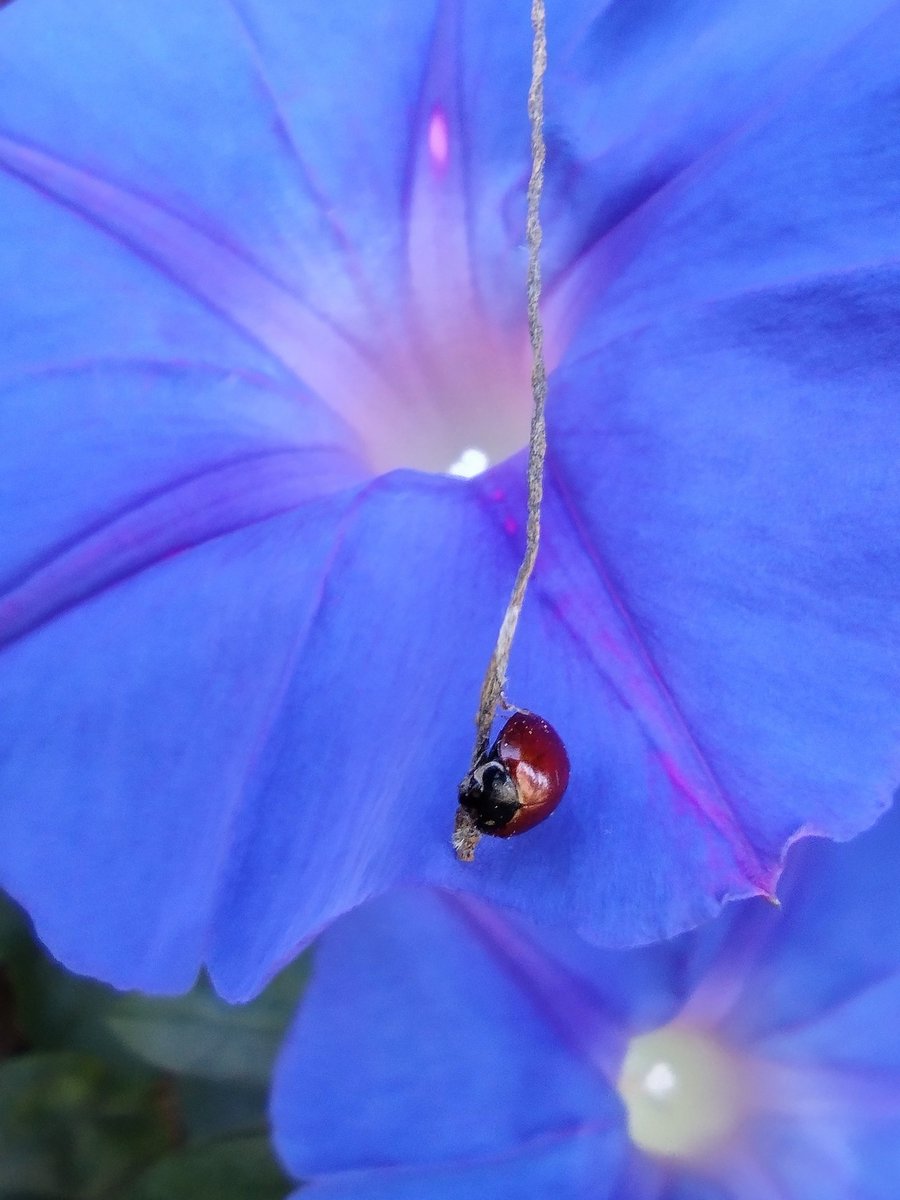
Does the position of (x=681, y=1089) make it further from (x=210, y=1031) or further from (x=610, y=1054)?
(x=210, y=1031)

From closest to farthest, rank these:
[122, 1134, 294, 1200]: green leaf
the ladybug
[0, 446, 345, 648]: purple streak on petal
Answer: the ladybug → [0, 446, 345, 648]: purple streak on petal → [122, 1134, 294, 1200]: green leaf

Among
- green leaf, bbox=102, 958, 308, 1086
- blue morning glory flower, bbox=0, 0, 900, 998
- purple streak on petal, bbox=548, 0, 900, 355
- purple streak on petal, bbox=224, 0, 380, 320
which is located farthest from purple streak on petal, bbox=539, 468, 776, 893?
green leaf, bbox=102, 958, 308, 1086

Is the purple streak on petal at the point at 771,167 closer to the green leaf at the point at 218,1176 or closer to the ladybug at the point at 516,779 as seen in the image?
the ladybug at the point at 516,779

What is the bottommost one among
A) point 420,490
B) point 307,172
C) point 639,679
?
point 639,679

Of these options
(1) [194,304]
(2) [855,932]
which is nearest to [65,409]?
(1) [194,304]

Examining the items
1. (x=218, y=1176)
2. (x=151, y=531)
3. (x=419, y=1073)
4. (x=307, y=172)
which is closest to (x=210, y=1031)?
(x=218, y=1176)

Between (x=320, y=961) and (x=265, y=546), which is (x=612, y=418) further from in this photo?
(x=320, y=961)

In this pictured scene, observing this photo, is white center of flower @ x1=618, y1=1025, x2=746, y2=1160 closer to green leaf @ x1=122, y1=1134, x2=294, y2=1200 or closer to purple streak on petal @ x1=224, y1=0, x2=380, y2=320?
green leaf @ x1=122, y1=1134, x2=294, y2=1200
